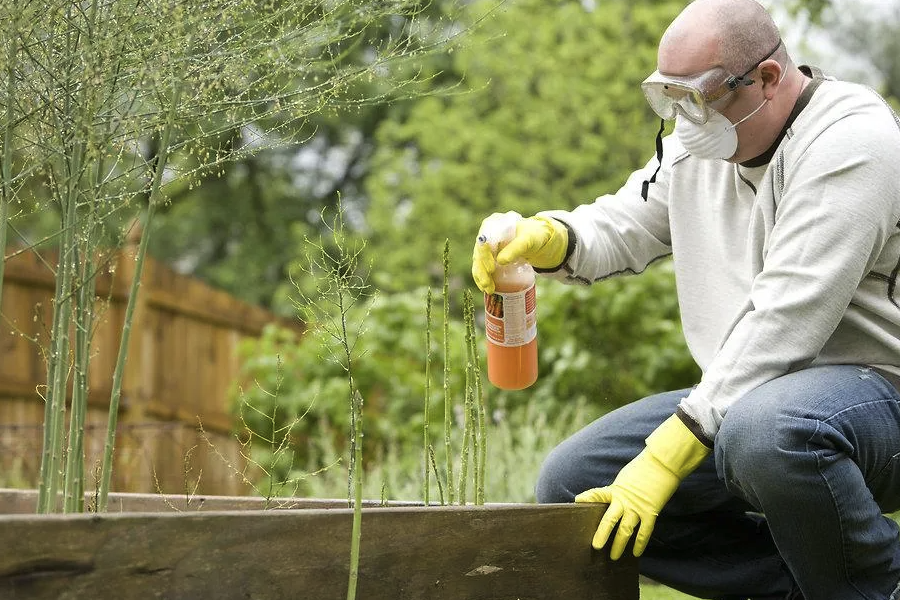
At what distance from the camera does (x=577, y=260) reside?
7.59ft

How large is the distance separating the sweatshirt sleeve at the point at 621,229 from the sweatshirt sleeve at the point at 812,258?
48cm

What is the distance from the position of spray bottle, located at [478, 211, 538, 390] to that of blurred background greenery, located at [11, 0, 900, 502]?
297mm

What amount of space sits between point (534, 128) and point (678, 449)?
272 inches

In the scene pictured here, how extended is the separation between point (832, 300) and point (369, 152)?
47.8 ft

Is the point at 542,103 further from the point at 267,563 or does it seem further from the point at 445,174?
the point at 267,563

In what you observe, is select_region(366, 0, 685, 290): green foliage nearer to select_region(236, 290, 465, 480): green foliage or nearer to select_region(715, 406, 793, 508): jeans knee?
select_region(236, 290, 465, 480): green foliage

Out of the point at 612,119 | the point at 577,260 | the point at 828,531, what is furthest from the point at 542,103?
the point at 828,531

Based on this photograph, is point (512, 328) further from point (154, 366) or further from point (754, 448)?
point (154, 366)

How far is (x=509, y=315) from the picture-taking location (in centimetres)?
219

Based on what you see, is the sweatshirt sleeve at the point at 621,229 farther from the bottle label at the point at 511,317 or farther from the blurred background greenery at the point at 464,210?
the blurred background greenery at the point at 464,210

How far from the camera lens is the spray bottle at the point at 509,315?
85.8 inches

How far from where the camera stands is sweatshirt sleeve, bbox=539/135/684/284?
7.61ft

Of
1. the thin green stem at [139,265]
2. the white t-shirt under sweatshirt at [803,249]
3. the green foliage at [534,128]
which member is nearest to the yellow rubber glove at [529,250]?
the white t-shirt under sweatshirt at [803,249]

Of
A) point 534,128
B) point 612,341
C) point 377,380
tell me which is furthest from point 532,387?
point 534,128
